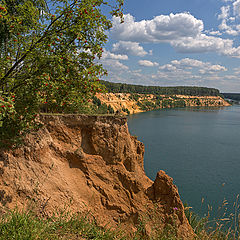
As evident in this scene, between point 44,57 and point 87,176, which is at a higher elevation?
point 44,57

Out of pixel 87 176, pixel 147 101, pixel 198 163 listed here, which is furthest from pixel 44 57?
pixel 147 101

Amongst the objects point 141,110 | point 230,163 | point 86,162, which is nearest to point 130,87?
point 141,110

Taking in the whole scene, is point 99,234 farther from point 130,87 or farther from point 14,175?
point 130,87

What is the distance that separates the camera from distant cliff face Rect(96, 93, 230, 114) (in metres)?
115

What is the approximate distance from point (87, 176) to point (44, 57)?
22.0 ft

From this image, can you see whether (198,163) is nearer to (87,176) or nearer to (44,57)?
(87,176)

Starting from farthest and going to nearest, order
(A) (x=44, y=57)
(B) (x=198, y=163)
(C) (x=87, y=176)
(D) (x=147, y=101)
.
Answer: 1. (D) (x=147, y=101)
2. (B) (x=198, y=163)
3. (C) (x=87, y=176)
4. (A) (x=44, y=57)

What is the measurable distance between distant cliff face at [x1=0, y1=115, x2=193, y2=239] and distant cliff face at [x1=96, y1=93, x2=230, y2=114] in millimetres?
Result: 78335

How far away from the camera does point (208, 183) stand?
25969mm

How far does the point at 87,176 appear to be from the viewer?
1080 centimetres

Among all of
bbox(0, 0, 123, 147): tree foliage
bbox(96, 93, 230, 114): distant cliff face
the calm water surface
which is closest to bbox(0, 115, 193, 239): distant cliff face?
bbox(0, 0, 123, 147): tree foliage

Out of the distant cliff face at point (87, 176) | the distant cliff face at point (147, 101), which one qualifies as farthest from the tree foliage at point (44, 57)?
the distant cliff face at point (147, 101)

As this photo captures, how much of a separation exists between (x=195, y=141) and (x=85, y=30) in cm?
4564

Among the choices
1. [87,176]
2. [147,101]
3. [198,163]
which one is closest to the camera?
[87,176]
